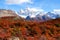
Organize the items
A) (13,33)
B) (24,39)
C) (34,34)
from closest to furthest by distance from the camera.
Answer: (24,39) → (13,33) → (34,34)

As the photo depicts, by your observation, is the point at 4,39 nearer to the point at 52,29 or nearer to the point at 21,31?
the point at 21,31

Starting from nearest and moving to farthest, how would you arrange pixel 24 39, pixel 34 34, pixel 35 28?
1. pixel 24 39
2. pixel 34 34
3. pixel 35 28

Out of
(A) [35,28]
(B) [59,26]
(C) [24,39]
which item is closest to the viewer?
(C) [24,39]

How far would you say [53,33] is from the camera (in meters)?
44.7

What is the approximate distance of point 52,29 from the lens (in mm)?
45906

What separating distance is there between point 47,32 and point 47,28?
291 centimetres

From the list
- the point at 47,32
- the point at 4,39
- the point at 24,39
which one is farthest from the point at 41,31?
the point at 4,39

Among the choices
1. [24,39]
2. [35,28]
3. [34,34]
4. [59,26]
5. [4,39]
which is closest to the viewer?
[4,39]

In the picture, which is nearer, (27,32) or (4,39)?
(4,39)

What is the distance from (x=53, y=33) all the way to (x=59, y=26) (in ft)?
25.5

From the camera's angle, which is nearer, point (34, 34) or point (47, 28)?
point (34, 34)

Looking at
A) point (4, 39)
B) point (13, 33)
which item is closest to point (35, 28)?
point (13, 33)

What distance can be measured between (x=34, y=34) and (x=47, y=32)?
2682 millimetres

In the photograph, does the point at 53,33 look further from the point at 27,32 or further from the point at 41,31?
the point at 27,32
